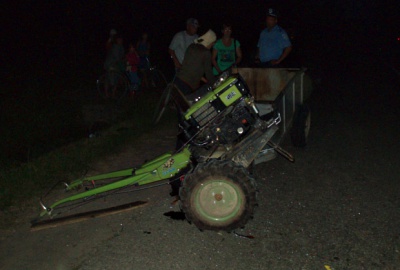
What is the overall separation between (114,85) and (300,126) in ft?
21.7

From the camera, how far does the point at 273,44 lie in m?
9.69

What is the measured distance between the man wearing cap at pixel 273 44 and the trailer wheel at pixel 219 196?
16.1 feet

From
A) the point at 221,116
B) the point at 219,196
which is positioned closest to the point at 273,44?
the point at 221,116

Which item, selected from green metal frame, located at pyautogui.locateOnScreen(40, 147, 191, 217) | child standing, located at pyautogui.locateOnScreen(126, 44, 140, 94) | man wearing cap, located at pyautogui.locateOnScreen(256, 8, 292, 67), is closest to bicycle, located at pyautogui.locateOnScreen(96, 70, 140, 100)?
child standing, located at pyautogui.locateOnScreen(126, 44, 140, 94)

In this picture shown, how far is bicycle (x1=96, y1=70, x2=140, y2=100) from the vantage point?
13484 mm

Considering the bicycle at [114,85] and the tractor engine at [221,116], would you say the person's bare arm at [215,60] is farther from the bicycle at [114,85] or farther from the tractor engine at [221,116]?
the bicycle at [114,85]

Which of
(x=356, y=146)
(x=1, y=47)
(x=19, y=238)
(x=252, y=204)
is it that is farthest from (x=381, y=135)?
(x=1, y=47)

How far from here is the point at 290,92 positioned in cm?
763

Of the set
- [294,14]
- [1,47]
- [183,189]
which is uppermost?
[183,189]

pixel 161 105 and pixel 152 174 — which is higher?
pixel 161 105

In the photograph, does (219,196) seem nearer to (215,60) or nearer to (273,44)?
(215,60)

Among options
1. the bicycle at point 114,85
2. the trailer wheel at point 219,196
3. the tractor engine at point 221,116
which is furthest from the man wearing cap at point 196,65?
the bicycle at point 114,85

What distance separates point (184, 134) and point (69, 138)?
16.6ft

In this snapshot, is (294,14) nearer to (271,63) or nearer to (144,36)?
(144,36)
